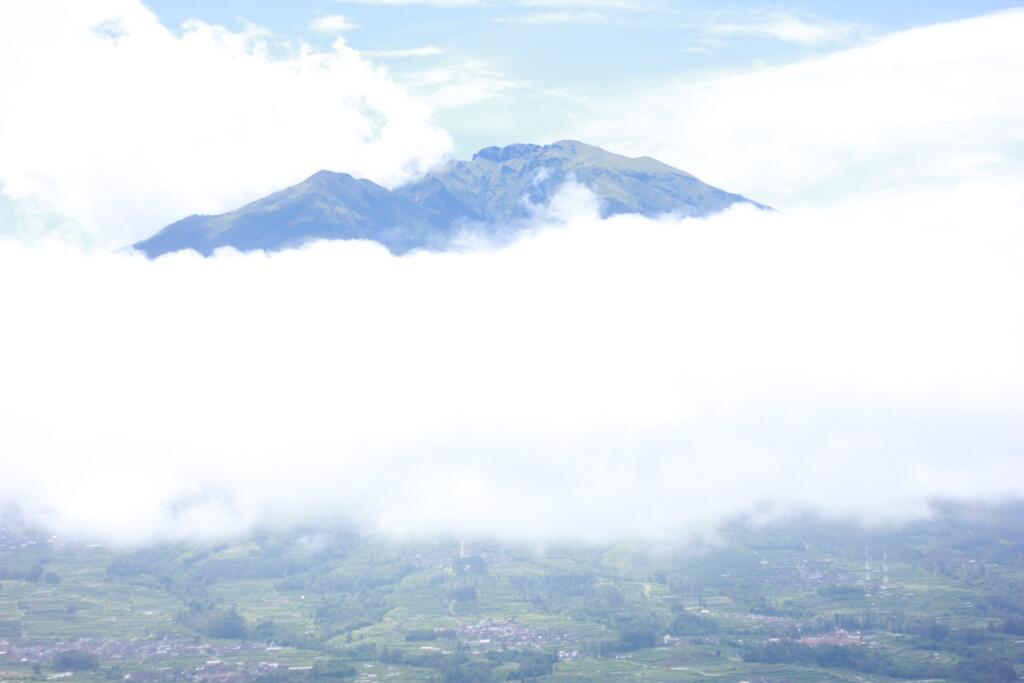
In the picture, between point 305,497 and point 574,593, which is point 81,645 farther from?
point 305,497

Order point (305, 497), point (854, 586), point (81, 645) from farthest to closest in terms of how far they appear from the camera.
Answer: point (305, 497), point (854, 586), point (81, 645)

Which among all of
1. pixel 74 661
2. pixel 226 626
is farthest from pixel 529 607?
pixel 74 661

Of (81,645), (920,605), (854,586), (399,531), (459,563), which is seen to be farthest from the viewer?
(399,531)

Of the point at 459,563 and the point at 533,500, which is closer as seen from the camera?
the point at 459,563

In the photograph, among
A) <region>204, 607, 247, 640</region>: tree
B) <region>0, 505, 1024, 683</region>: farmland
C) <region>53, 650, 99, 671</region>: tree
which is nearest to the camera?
<region>53, 650, 99, 671</region>: tree

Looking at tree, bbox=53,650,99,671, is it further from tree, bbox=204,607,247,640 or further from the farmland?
tree, bbox=204,607,247,640

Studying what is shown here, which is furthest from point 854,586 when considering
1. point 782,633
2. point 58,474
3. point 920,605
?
A: point 58,474

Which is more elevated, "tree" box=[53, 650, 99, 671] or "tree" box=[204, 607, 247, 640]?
"tree" box=[204, 607, 247, 640]

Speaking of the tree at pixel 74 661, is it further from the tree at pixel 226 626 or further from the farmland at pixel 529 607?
the tree at pixel 226 626

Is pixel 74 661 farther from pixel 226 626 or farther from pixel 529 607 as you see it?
pixel 529 607

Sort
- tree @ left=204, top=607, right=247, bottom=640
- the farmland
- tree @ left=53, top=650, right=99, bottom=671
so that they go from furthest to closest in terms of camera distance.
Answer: tree @ left=204, top=607, right=247, bottom=640
the farmland
tree @ left=53, top=650, right=99, bottom=671

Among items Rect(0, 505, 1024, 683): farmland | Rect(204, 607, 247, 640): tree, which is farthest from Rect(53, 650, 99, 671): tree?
Rect(204, 607, 247, 640): tree
